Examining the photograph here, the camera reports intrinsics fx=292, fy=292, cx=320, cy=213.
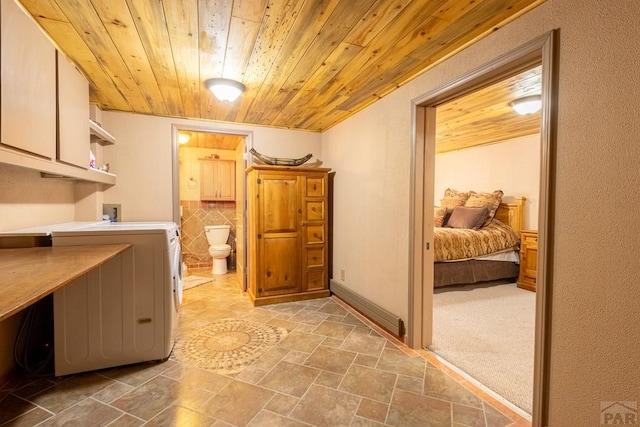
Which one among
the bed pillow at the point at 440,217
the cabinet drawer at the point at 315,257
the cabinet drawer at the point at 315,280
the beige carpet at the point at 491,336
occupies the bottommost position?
the beige carpet at the point at 491,336

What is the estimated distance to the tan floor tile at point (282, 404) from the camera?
1.66m

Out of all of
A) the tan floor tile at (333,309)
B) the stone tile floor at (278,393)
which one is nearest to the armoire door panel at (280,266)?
the tan floor tile at (333,309)

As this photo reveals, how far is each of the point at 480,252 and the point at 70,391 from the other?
14.5 feet

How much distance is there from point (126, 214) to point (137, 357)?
71.4 inches

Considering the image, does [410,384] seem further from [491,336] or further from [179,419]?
[179,419]

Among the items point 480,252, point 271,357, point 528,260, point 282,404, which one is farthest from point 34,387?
point 528,260

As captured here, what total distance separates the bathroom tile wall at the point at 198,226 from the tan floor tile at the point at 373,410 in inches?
168

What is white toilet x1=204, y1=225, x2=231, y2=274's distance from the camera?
16.1 feet

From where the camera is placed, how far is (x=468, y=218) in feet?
14.9

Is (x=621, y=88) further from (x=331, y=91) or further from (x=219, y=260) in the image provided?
(x=219, y=260)

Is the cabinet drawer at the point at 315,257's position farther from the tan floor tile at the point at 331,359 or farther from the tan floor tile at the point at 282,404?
the tan floor tile at the point at 282,404

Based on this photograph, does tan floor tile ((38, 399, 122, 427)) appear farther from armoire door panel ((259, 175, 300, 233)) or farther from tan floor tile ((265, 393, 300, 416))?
armoire door panel ((259, 175, 300, 233))

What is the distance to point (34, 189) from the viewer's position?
2.19m

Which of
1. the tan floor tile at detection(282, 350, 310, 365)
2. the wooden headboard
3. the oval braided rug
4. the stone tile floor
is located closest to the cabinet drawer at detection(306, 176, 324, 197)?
the oval braided rug
